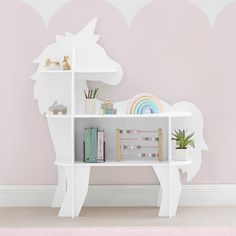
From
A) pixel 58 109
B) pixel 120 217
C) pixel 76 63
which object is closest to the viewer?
pixel 120 217

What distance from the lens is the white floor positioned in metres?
3.25

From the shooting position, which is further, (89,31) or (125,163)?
(89,31)

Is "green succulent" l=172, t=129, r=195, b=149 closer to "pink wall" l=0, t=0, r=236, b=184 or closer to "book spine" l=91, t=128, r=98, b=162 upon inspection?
"pink wall" l=0, t=0, r=236, b=184

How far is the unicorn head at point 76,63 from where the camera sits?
12.2 feet

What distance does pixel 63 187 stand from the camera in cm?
373

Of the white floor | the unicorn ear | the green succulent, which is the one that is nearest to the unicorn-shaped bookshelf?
the unicorn ear

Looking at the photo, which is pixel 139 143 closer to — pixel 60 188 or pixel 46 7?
pixel 60 188

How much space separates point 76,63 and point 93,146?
0.63 metres

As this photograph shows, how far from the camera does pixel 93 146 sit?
138 inches

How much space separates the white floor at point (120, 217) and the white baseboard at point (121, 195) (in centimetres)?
8

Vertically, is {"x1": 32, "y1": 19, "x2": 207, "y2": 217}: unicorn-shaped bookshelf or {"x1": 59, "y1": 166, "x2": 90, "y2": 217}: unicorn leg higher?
{"x1": 32, "y1": 19, "x2": 207, "y2": 217}: unicorn-shaped bookshelf

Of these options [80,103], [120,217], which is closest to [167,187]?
[120,217]

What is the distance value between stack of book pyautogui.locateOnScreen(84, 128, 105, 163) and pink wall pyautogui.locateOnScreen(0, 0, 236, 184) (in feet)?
1.20

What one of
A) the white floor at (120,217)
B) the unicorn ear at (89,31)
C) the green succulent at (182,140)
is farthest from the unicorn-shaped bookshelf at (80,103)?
the white floor at (120,217)
